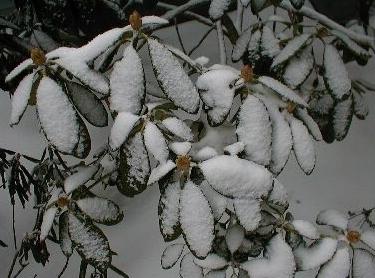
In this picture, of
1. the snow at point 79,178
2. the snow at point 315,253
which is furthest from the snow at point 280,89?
the snow at point 79,178

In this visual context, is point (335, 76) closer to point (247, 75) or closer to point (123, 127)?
point (247, 75)

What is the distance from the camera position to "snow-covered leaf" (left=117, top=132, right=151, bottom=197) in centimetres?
81

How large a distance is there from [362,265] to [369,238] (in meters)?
0.06

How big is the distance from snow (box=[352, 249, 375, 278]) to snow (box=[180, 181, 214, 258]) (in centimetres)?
41

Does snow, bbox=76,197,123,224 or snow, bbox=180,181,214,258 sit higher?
snow, bbox=180,181,214,258

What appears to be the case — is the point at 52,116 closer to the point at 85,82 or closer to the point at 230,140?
the point at 85,82

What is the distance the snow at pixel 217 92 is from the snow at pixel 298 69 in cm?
33

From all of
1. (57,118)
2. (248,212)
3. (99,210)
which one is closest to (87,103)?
(57,118)

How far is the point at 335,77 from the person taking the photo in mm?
1153

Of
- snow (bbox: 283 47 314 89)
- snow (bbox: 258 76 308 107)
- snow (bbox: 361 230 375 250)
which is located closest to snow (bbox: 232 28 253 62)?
snow (bbox: 283 47 314 89)

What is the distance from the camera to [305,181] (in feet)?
5.86

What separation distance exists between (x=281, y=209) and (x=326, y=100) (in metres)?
0.52

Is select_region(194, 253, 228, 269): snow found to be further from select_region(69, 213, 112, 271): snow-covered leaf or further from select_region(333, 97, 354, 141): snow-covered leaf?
select_region(333, 97, 354, 141): snow-covered leaf

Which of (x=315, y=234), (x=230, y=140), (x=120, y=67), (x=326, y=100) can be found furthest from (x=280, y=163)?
(x=326, y=100)
